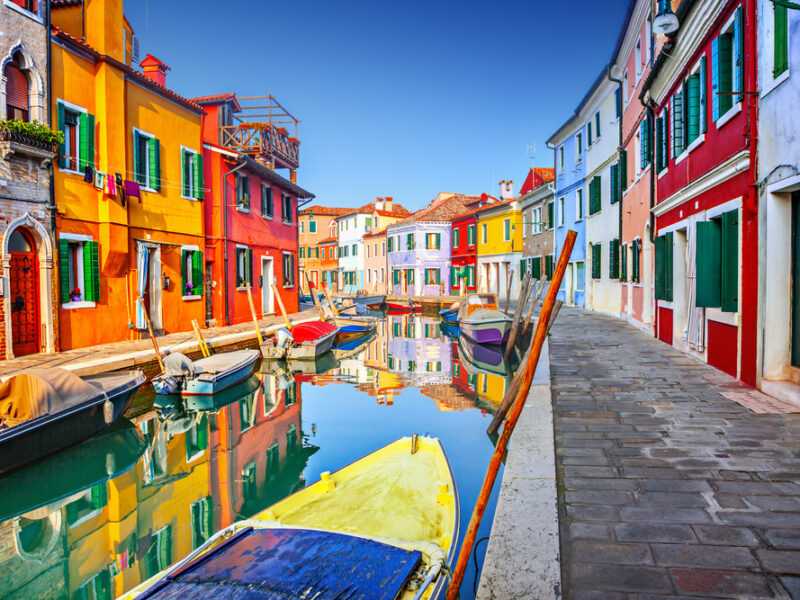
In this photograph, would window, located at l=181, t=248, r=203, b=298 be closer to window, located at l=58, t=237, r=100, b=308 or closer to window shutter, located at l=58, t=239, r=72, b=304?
window, located at l=58, t=237, r=100, b=308

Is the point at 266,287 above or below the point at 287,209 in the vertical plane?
below

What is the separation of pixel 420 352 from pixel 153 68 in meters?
12.4

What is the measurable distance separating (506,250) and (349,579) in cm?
3538

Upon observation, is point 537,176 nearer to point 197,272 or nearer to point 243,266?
point 243,266

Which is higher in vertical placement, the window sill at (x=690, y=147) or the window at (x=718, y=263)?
the window sill at (x=690, y=147)

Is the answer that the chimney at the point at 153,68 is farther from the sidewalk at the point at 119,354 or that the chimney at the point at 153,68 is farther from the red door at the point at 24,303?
the red door at the point at 24,303

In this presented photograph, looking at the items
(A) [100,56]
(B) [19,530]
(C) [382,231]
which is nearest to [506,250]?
(C) [382,231]

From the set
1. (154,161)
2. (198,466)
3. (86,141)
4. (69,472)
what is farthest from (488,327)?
(69,472)

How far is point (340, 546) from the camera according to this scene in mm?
3902

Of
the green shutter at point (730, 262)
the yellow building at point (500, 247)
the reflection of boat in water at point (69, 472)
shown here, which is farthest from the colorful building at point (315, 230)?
the green shutter at point (730, 262)

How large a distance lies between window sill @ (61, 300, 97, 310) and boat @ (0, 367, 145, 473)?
15.4 feet

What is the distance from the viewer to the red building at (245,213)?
20156mm

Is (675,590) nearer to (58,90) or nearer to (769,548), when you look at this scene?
(769,548)

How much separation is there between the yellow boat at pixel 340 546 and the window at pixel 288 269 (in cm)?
2189
